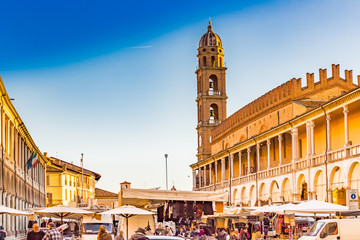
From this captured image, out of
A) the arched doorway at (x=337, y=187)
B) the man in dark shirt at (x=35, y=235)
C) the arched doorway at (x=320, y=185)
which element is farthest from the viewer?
the arched doorway at (x=320, y=185)

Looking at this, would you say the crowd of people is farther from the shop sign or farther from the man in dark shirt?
the man in dark shirt

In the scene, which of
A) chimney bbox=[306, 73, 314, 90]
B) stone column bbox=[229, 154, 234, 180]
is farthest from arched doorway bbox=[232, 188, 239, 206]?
chimney bbox=[306, 73, 314, 90]

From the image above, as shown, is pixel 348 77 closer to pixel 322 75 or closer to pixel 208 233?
pixel 322 75

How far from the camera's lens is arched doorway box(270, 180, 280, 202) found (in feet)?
172

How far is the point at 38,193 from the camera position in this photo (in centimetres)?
7100

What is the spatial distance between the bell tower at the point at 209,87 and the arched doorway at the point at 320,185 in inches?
1883

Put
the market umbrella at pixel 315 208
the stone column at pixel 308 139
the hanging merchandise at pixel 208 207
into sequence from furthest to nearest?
1. the stone column at pixel 308 139
2. the market umbrella at pixel 315 208
3. the hanging merchandise at pixel 208 207

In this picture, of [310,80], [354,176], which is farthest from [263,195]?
[354,176]

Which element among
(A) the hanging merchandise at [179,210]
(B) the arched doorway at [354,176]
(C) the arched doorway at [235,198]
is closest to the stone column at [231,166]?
(C) the arched doorway at [235,198]

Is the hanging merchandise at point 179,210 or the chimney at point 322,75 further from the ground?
the chimney at point 322,75

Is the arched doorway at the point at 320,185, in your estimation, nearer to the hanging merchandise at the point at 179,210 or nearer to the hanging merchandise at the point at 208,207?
the hanging merchandise at the point at 208,207

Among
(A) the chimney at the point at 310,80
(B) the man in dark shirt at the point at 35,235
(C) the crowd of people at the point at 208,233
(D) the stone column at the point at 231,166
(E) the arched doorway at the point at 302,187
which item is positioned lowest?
(C) the crowd of people at the point at 208,233

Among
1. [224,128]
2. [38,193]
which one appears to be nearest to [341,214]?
[38,193]

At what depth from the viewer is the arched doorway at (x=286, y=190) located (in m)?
49.9
